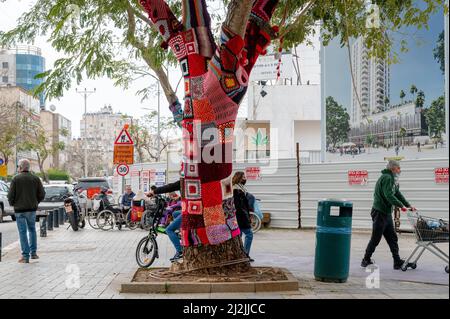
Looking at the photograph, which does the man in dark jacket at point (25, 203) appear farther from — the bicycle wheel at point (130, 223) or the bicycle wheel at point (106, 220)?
the bicycle wheel at point (106, 220)

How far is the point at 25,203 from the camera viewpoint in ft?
39.4

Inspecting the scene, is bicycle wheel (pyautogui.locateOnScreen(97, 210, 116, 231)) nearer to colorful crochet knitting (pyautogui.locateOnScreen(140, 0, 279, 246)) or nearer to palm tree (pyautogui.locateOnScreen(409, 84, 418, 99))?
palm tree (pyautogui.locateOnScreen(409, 84, 418, 99))

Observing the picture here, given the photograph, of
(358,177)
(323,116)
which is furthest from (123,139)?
(358,177)

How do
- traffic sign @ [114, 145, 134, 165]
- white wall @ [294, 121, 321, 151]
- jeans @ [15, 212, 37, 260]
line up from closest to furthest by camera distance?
1. jeans @ [15, 212, 37, 260]
2. traffic sign @ [114, 145, 134, 165]
3. white wall @ [294, 121, 321, 151]

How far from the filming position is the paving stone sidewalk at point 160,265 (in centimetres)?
822

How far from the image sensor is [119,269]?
35.6 ft

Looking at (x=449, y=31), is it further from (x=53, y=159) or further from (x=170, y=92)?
(x=53, y=159)

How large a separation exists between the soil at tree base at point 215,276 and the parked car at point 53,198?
1765 cm

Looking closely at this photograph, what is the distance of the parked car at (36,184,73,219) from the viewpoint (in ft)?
85.2

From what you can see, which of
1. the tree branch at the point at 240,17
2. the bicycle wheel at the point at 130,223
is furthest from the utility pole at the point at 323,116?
the tree branch at the point at 240,17

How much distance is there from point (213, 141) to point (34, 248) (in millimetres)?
5355

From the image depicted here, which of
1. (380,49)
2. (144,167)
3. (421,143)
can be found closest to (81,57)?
(380,49)

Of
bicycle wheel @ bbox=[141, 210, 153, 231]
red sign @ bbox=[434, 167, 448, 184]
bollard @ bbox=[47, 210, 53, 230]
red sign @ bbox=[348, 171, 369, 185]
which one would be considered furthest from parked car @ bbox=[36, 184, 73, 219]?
red sign @ bbox=[434, 167, 448, 184]

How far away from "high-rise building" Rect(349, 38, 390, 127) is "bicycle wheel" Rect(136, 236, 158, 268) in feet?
35.4
